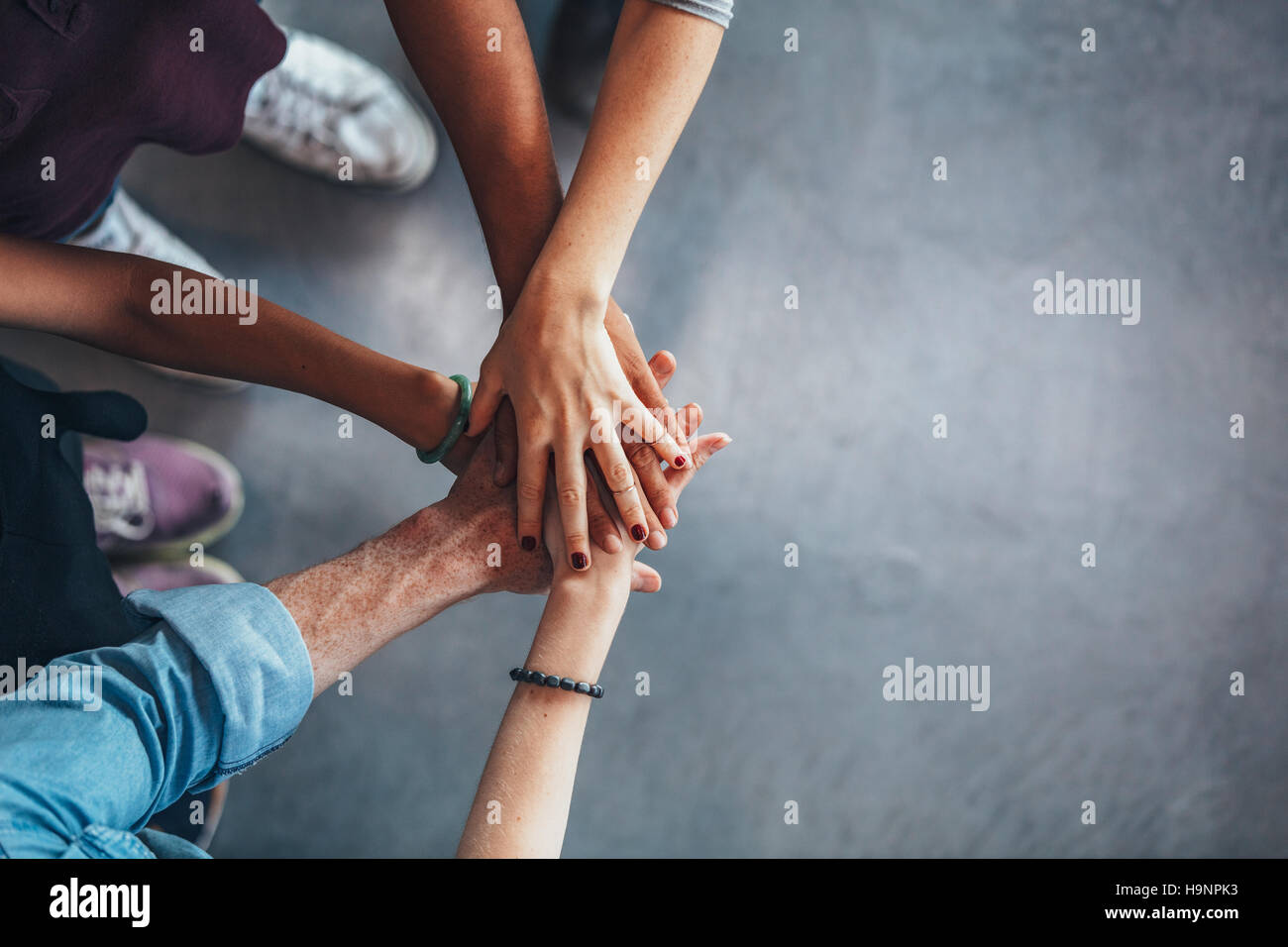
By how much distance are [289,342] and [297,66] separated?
0.47 m

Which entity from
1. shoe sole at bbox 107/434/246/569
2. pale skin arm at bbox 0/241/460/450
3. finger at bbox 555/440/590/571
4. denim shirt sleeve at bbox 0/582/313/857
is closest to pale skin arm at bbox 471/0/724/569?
finger at bbox 555/440/590/571

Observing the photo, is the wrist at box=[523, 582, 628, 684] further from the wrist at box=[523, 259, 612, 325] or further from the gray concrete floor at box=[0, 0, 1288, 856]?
the gray concrete floor at box=[0, 0, 1288, 856]

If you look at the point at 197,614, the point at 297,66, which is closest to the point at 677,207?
the point at 297,66

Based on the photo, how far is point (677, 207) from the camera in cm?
116

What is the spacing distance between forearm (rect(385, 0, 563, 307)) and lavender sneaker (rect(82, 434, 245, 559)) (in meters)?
0.51

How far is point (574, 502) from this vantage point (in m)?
0.77

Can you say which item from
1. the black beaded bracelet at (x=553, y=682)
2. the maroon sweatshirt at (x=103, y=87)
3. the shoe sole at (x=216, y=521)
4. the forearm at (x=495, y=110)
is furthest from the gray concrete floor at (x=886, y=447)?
the black beaded bracelet at (x=553, y=682)

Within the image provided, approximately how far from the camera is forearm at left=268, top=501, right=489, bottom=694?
74 centimetres

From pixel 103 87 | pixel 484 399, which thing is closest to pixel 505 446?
pixel 484 399

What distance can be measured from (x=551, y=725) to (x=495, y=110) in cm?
57

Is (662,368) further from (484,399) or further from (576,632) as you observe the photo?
(576,632)

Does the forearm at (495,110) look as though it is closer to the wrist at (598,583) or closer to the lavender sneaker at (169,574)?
the wrist at (598,583)

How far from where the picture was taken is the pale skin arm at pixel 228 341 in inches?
31.7
